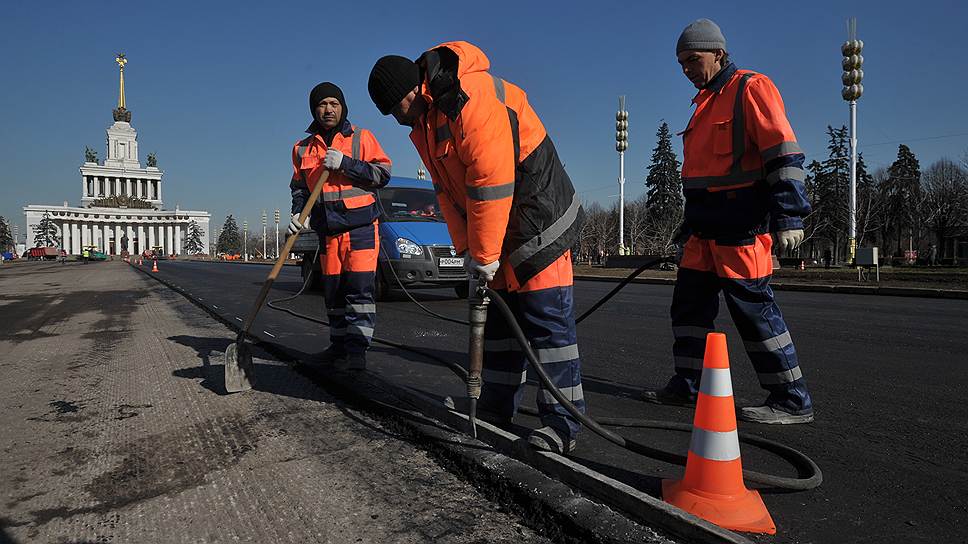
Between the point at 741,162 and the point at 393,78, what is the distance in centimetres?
179

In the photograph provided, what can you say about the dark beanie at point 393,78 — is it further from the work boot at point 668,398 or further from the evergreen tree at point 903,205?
the evergreen tree at point 903,205

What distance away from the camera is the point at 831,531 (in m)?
1.96

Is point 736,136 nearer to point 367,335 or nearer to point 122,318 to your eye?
point 367,335

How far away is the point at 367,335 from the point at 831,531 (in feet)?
10.0

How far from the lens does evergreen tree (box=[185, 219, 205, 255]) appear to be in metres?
114

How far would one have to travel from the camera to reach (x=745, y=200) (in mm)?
3104

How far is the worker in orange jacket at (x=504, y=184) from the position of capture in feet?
8.15

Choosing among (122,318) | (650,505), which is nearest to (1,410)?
(650,505)

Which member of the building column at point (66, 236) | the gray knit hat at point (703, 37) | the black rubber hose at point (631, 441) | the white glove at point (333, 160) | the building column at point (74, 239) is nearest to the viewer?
the black rubber hose at point (631, 441)

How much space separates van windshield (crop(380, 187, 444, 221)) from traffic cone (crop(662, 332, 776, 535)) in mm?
7967

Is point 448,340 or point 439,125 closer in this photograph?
point 439,125

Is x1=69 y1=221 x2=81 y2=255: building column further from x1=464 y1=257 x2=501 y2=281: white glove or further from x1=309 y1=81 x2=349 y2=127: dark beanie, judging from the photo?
x1=464 y1=257 x2=501 y2=281: white glove

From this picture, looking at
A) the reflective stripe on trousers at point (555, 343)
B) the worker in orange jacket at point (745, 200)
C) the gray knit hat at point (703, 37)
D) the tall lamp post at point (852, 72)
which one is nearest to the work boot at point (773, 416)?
the worker in orange jacket at point (745, 200)

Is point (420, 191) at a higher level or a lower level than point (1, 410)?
higher
